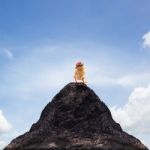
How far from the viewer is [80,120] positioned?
145 metres

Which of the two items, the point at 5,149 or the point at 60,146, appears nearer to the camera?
the point at 60,146

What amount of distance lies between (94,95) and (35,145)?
17.1m

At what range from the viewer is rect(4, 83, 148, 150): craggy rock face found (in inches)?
5477

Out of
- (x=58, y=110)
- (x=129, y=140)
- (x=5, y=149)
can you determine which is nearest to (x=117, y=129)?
(x=129, y=140)

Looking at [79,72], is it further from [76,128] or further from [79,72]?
[76,128]

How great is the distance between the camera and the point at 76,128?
143 m

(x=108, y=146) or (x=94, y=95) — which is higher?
(x=94, y=95)

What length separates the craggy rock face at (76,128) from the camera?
5477 inches

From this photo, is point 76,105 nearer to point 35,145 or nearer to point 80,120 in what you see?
point 80,120

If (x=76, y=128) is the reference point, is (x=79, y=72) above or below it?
above

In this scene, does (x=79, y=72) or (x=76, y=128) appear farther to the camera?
(x=79, y=72)

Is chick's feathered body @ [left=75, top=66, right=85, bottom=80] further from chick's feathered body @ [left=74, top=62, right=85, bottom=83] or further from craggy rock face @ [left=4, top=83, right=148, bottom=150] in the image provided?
craggy rock face @ [left=4, top=83, right=148, bottom=150]

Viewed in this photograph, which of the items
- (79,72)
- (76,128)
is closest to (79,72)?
(79,72)

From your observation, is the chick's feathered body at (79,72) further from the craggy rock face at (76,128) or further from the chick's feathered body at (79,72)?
the craggy rock face at (76,128)
